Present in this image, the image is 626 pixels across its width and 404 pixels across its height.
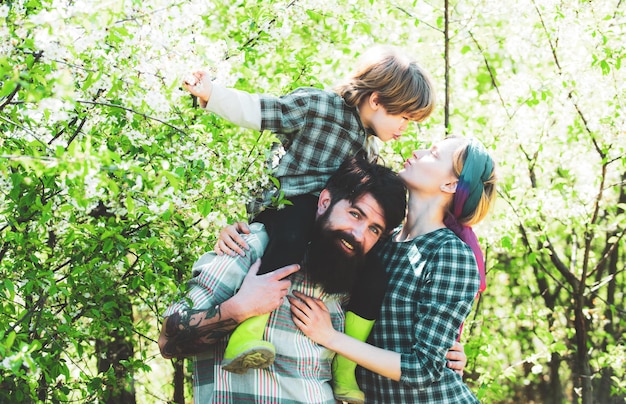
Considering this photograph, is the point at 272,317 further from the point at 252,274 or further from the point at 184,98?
the point at 184,98

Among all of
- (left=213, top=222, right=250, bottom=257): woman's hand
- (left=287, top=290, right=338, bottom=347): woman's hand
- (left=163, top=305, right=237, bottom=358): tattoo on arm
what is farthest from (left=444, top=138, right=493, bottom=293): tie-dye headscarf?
(left=163, top=305, right=237, bottom=358): tattoo on arm

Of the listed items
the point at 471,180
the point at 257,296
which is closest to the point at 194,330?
the point at 257,296

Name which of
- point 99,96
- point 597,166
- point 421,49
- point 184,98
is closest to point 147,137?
point 99,96

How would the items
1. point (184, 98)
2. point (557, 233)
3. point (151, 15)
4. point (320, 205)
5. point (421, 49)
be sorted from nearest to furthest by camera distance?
point (151, 15) < point (320, 205) < point (184, 98) < point (421, 49) < point (557, 233)

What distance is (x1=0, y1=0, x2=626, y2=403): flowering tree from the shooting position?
252cm

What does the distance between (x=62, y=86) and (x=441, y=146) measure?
187cm

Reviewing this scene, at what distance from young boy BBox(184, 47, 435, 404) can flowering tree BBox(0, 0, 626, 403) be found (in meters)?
0.17

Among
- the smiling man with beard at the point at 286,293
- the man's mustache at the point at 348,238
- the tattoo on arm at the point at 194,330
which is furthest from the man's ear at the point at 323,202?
the tattoo on arm at the point at 194,330

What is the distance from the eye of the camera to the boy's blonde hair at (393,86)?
3.19 m

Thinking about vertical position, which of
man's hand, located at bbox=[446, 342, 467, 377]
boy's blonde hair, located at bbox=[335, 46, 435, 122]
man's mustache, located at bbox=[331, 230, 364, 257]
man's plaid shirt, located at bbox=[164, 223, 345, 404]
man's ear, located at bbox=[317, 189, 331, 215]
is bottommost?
man's hand, located at bbox=[446, 342, 467, 377]

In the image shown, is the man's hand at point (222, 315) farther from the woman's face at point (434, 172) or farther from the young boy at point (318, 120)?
the woman's face at point (434, 172)

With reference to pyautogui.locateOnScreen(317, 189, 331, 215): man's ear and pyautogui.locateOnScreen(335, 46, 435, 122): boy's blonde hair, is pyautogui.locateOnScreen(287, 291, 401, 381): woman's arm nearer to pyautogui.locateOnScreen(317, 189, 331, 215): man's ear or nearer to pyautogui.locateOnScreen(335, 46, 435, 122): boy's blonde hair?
pyautogui.locateOnScreen(317, 189, 331, 215): man's ear

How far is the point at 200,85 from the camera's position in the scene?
267 cm

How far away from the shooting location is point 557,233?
7.68m
